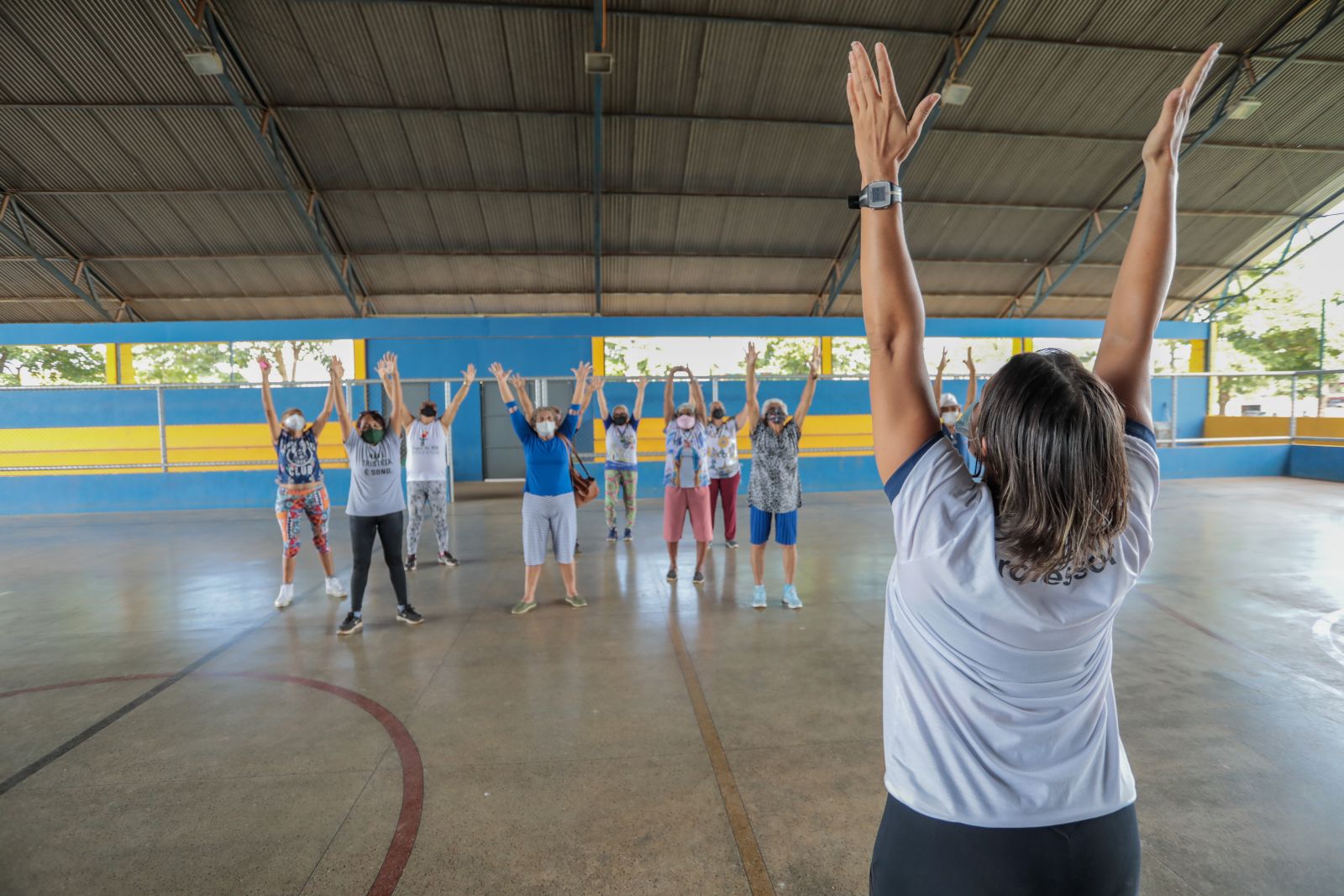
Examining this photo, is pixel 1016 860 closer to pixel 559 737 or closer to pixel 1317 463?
pixel 559 737

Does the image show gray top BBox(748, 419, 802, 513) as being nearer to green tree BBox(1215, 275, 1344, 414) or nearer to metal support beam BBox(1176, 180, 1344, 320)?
metal support beam BBox(1176, 180, 1344, 320)

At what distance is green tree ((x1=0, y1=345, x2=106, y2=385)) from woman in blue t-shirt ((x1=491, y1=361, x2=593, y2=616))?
16.7 meters

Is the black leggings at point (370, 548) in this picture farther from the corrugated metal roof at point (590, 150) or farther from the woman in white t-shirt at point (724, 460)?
the corrugated metal roof at point (590, 150)

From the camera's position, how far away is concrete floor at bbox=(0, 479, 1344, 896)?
8.85 ft

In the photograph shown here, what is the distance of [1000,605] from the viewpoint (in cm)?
97

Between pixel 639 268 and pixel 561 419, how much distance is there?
36.4ft

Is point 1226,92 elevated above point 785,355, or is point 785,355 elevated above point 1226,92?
point 1226,92

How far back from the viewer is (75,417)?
13.0 metres

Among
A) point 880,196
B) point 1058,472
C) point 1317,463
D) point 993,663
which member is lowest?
point 1317,463

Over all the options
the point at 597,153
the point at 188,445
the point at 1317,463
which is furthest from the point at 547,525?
the point at 1317,463

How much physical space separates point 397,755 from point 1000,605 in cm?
354

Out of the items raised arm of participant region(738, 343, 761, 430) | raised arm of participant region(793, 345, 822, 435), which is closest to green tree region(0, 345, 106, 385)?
raised arm of participant region(738, 343, 761, 430)

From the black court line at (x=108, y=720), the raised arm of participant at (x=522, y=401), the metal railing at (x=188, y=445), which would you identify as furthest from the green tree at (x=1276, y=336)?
the black court line at (x=108, y=720)

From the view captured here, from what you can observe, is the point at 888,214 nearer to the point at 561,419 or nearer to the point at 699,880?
the point at 699,880
